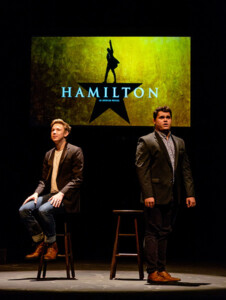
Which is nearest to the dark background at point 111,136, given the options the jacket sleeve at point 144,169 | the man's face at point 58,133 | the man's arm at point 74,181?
the man's face at point 58,133

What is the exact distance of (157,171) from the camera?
479 centimetres

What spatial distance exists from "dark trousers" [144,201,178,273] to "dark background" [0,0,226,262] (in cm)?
266

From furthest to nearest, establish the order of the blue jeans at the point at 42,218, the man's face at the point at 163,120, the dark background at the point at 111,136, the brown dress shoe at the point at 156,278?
the dark background at the point at 111,136
the blue jeans at the point at 42,218
the man's face at the point at 163,120
the brown dress shoe at the point at 156,278

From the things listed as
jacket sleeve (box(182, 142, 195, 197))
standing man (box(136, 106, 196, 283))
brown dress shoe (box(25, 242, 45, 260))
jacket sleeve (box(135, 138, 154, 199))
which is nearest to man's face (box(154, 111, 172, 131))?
standing man (box(136, 106, 196, 283))

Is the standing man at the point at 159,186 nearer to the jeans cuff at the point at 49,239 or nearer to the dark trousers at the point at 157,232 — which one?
the dark trousers at the point at 157,232

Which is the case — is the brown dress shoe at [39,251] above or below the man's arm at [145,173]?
below

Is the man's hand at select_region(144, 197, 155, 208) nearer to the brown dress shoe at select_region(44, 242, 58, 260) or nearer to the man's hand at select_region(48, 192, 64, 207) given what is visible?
the man's hand at select_region(48, 192, 64, 207)

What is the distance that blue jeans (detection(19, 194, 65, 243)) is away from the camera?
16.3 ft

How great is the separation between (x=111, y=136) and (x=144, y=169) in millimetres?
2861

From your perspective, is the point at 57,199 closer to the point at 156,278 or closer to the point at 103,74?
the point at 156,278

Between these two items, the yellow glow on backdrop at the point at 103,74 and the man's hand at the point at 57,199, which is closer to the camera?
the man's hand at the point at 57,199

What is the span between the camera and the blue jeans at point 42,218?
4961 millimetres

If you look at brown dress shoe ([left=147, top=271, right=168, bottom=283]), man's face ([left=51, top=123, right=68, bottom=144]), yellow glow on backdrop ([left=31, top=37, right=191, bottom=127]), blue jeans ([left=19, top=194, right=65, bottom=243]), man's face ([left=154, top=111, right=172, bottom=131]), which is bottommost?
brown dress shoe ([left=147, top=271, right=168, bottom=283])
